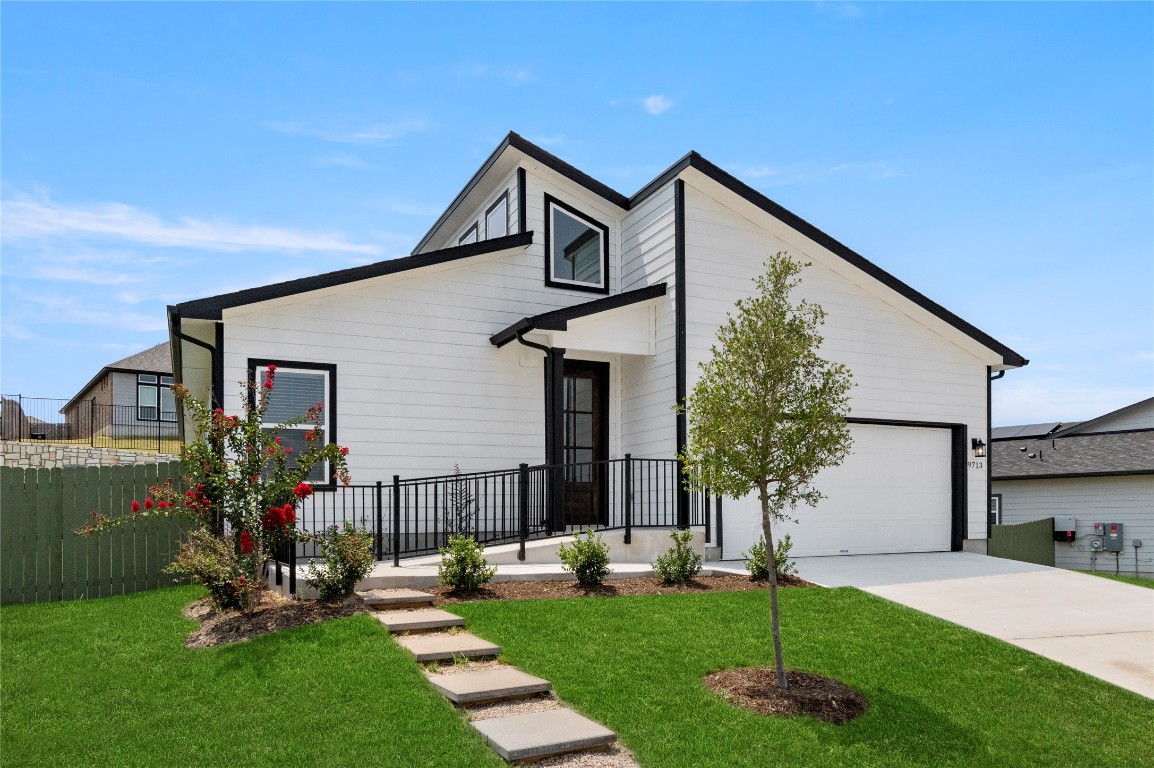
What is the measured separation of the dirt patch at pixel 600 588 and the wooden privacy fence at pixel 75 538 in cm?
374

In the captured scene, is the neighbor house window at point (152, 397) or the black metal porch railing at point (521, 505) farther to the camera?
the neighbor house window at point (152, 397)

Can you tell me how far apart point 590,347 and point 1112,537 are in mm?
17312

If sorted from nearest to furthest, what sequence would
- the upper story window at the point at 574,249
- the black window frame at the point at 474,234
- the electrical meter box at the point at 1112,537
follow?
the upper story window at the point at 574,249
the black window frame at the point at 474,234
the electrical meter box at the point at 1112,537

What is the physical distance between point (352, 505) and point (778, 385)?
6722mm

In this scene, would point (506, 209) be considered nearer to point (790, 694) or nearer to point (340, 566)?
point (340, 566)

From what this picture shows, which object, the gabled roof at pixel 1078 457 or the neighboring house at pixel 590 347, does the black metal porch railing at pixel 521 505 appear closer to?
the neighboring house at pixel 590 347

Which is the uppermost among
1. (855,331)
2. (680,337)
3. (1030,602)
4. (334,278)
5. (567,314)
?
(334,278)

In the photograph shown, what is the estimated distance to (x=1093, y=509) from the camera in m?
22.5

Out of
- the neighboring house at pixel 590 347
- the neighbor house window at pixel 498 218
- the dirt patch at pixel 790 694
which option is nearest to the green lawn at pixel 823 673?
the dirt patch at pixel 790 694

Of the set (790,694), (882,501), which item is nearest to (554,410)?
(882,501)

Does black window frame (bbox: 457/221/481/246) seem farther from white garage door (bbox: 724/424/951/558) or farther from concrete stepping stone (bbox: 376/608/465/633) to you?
concrete stepping stone (bbox: 376/608/465/633)

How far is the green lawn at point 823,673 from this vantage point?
537 cm

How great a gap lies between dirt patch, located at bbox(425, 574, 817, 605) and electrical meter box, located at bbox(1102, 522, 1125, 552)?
1591 cm

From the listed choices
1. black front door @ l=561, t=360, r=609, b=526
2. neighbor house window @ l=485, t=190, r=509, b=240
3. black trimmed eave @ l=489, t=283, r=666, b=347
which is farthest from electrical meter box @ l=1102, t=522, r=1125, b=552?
neighbor house window @ l=485, t=190, r=509, b=240
